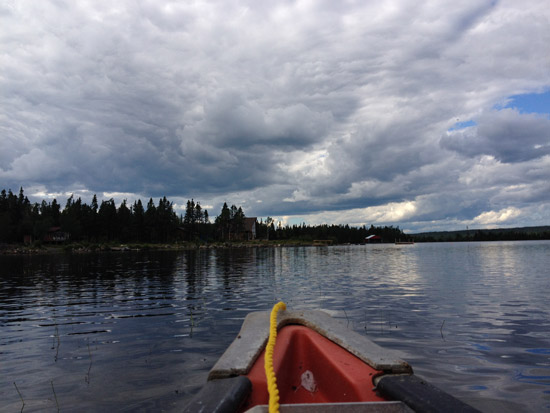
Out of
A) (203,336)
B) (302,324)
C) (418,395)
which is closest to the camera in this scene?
(418,395)

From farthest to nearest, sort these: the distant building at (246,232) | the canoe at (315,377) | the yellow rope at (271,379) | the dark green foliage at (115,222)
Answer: the distant building at (246,232) → the dark green foliage at (115,222) → the canoe at (315,377) → the yellow rope at (271,379)

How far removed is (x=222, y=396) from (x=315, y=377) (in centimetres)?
203

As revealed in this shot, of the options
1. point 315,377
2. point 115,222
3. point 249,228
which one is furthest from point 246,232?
point 315,377

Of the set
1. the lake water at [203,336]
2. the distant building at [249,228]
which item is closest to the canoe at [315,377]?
the lake water at [203,336]

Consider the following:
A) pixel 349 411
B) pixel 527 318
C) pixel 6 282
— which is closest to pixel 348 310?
pixel 527 318

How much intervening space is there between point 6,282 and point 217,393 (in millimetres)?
25937

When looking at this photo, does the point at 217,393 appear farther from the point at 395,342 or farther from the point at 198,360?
the point at 395,342

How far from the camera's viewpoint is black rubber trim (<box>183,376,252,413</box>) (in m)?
3.06

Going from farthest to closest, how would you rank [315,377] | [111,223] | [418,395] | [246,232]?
[246,232] → [111,223] → [315,377] → [418,395]

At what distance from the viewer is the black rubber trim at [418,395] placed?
3028 mm

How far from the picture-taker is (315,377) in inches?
193

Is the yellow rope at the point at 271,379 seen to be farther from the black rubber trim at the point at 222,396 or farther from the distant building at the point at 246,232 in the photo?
the distant building at the point at 246,232

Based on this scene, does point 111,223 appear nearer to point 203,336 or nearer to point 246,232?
point 246,232

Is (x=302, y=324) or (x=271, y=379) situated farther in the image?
(x=302, y=324)
